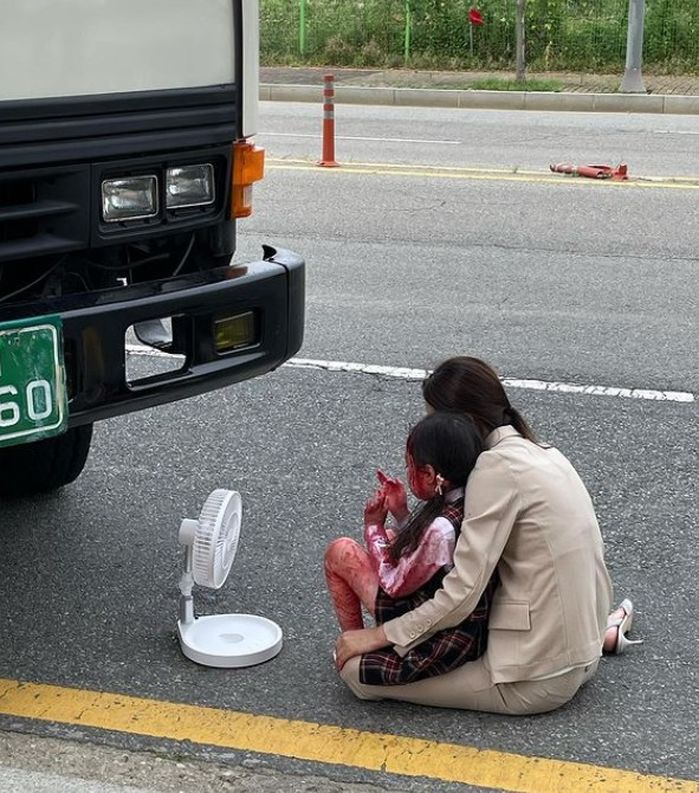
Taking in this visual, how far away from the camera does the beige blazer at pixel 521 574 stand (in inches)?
123

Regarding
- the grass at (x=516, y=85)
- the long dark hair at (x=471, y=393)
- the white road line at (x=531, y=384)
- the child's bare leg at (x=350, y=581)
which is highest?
the long dark hair at (x=471, y=393)

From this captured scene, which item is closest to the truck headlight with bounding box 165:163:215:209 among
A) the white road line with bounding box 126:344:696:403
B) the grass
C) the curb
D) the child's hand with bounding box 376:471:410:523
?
the child's hand with bounding box 376:471:410:523

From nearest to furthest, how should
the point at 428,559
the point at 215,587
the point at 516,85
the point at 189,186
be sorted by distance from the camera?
the point at 428,559 → the point at 215,587 → the point at 189,186 → the point at 516,85

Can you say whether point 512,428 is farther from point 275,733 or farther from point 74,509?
point 74,509

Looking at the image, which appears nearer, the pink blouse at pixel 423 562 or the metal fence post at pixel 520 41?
the pink blouse at pixel 423 562

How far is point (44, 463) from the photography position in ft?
14.2

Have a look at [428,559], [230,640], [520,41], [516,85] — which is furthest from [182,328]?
[520,41]

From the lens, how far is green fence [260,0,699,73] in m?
20.9

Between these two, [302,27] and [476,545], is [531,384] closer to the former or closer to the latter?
[476,545]

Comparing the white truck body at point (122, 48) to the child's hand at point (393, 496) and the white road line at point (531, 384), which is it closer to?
the child's hand at point (393, 496)

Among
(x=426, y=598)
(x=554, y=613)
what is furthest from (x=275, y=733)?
(x=554, y=613)

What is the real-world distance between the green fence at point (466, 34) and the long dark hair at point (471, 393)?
18575mm

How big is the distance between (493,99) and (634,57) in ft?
6.30

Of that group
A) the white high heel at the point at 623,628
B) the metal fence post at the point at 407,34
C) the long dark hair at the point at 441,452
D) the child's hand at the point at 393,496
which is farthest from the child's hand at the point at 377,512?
the metal fence post at the point at 407,34
